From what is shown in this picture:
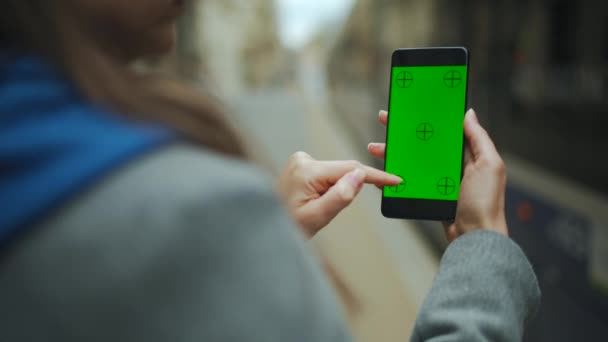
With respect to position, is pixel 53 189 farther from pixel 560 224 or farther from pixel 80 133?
pixel 560 224

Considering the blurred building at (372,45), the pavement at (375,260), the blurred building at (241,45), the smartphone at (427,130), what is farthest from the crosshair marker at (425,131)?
the blurred building at (241,45)

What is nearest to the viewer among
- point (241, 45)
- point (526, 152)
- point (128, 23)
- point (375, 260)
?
point (128, 23)

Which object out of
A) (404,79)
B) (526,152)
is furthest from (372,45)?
(404,79)

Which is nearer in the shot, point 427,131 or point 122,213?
point 122,213

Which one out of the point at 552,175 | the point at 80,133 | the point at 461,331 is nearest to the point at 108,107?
the point at 80,133

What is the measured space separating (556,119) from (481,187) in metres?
1.59

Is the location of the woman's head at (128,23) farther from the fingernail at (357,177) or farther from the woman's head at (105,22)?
the fingernail at (357,177)

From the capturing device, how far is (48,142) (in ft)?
1.35

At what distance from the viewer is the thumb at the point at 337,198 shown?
2.23 feet

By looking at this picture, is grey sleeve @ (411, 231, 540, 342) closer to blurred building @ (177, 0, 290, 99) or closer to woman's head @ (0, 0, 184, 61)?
woman's head @ (0, 0, 184, 61)

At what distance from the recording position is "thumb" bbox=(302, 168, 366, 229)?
0.68 m

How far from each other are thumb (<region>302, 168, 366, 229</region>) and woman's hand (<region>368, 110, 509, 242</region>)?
0.11m

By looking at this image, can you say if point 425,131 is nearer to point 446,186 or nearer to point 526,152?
point 446,186

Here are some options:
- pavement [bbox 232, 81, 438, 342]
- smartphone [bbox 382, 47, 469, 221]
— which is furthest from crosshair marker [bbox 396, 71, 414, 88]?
pavement [bbox 232, 81, 438, 342]
